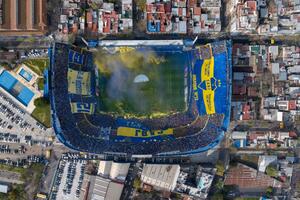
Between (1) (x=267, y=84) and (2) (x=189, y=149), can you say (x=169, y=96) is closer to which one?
(2) (x=189, y=149)

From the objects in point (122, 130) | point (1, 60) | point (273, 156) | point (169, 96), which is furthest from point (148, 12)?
point (273, 156)

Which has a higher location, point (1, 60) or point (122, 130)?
point (1, 60)

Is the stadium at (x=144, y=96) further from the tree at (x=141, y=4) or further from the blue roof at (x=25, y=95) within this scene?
the blue roof at (x=25, y=95)

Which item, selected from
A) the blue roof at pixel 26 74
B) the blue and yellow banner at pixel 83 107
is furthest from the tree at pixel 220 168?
the blue roof at pixel 26 74

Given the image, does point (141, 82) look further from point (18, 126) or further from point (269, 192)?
point (269, 192)

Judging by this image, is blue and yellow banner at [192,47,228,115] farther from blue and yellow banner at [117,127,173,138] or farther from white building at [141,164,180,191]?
white building at [141,164,180,191]
